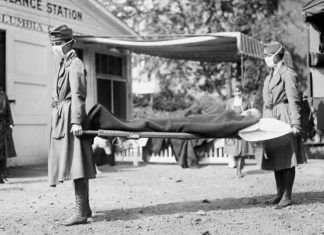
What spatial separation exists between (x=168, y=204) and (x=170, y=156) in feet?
20.4

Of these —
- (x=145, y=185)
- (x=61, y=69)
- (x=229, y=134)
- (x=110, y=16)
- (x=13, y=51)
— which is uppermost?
(x=110, y=16)

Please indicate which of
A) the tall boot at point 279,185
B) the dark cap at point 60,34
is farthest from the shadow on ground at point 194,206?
the dark cap at point 60,34

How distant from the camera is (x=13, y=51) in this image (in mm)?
11438

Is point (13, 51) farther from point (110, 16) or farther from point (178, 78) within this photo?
point (178, 78)

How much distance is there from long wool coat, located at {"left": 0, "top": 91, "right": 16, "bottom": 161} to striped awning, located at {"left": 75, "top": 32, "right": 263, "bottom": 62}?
287 cm

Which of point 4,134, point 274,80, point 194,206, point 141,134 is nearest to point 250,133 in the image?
point 274,80

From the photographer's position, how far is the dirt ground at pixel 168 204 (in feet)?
17.9

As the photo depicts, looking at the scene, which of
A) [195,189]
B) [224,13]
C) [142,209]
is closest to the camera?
[142,209]

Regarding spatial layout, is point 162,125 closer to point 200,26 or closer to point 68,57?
point 68,57

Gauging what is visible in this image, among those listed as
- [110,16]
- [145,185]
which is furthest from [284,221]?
[110,16]

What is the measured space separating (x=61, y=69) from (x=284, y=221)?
9.93ft

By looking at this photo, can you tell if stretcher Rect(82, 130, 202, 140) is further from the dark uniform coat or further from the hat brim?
the dark uniform coat

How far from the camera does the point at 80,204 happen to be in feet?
18.7

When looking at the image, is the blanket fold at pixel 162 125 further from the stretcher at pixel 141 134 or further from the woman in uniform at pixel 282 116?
the woman in uniform at pixel 282 116
